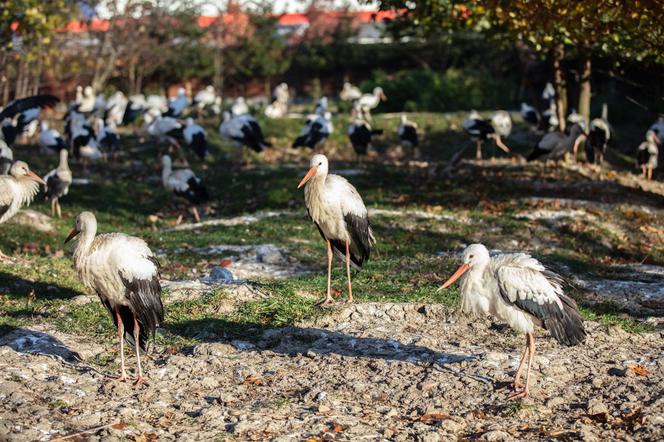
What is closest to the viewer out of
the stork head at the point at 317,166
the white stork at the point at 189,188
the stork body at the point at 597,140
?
the stork head at the point at 317,166

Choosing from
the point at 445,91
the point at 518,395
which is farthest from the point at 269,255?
the point at 445,91

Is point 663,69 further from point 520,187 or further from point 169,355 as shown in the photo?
point 169,355

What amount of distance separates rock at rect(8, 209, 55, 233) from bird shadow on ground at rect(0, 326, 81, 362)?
6.06 m

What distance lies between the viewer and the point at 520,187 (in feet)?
57.6

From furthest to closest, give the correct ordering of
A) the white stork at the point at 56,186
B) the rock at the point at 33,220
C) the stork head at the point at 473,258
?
the white stork at the point at 56,186 → the rock at the point at 33,220 → the stork head at the point at 473,258

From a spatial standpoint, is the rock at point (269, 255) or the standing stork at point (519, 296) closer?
the standing stork at point (519, 296)

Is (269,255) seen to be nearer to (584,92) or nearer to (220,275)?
(220,275)

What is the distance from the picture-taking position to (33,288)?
35.4 feet

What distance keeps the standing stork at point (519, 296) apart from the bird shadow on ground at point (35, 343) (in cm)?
332

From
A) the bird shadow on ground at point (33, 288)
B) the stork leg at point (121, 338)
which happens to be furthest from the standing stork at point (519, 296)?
the bird shadow on ground at point (33, 288)

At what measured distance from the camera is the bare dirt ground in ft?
22.2

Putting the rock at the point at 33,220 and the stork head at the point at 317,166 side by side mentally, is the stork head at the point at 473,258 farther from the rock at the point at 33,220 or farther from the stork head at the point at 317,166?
the rock at the point at 33,220

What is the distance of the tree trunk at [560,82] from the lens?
1962 cm

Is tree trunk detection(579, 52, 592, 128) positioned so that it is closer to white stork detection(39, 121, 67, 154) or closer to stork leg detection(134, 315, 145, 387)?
white stork detection(39, 121, 67, 154)
